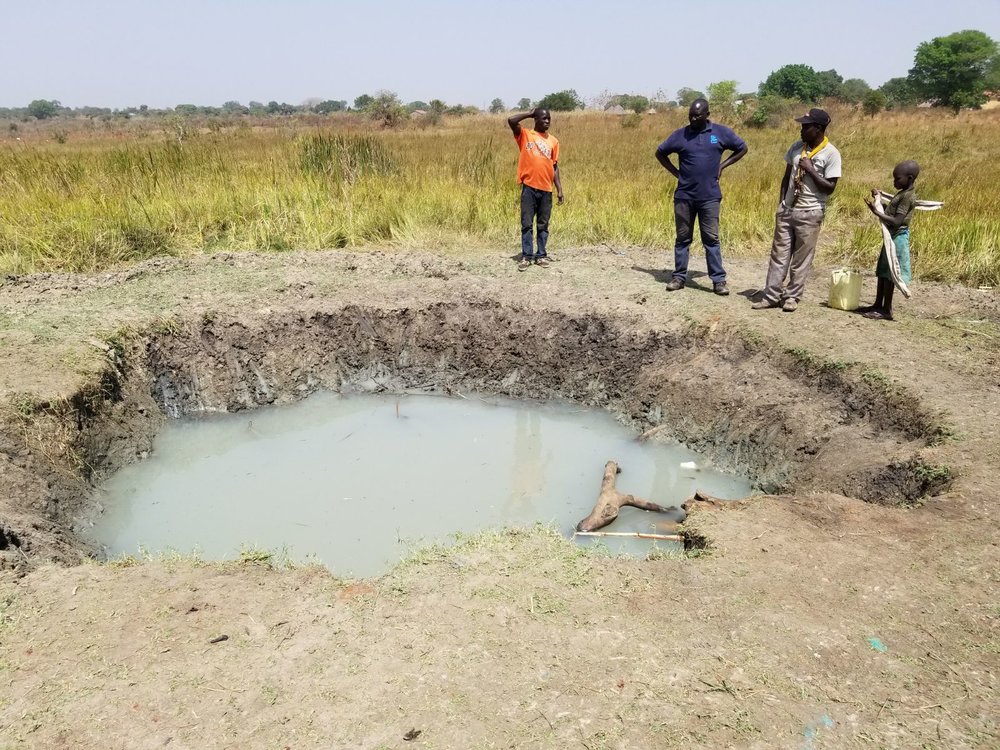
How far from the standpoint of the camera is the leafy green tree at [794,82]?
4888 cm

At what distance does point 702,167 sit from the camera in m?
5.99

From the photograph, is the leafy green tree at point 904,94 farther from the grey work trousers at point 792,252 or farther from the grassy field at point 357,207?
the grey work trousers at point 792,252

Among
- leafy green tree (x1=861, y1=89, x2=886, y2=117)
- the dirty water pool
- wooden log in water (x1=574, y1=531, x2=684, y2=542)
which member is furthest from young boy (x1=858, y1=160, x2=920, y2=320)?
leafy green tree (x1=861, y1=89, x2=886, y2=117)

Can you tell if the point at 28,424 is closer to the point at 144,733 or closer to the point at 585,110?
the point at 144,733

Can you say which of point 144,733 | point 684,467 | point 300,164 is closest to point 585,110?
point 300,164

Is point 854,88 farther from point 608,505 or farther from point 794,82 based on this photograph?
point 608,505

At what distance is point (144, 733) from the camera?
92.4 inches

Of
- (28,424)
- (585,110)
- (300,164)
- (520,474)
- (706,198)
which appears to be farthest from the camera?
(585,110)

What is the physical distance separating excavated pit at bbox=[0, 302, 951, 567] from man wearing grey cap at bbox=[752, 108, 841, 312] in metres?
0.74

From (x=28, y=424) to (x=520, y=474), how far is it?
315 centimetres

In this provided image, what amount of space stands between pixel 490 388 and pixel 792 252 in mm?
2830

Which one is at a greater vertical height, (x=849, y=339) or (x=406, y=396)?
(x=849, y=339)

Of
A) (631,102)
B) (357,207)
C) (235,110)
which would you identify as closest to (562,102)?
(631,102)

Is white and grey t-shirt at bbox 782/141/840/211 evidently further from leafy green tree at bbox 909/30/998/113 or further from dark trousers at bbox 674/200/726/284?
leafy green tree at bbox 909/30/998/113
